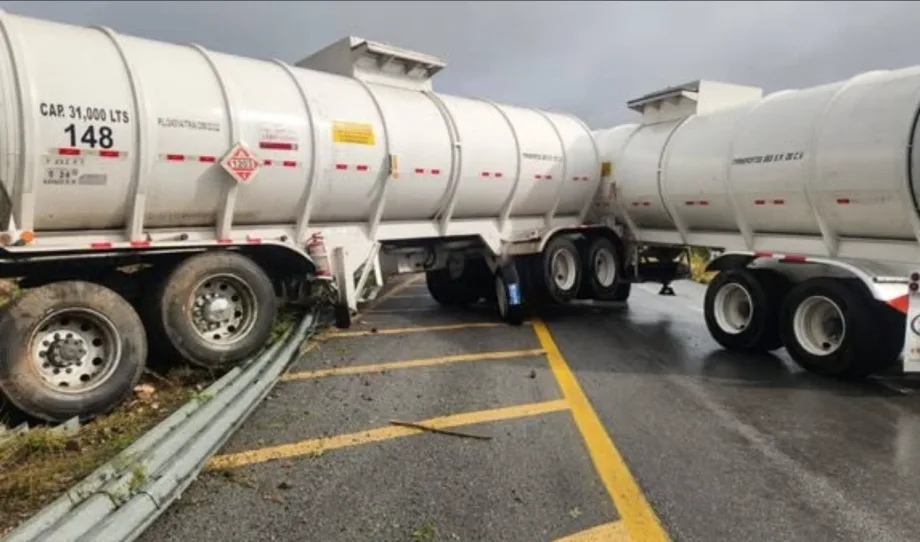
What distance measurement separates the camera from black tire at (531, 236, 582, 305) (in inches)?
392

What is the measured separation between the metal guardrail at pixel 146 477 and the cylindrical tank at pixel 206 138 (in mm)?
2145

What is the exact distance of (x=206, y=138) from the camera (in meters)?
6.40

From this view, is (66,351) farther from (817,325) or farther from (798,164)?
(798,164)

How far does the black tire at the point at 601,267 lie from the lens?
416 inches

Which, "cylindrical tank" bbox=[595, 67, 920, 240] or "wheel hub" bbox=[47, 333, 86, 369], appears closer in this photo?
"wheel hub" bbox=[47, 333, 86, 369]

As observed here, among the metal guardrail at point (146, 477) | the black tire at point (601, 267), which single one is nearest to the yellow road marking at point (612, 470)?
the metal guardrail at point (146, 477)

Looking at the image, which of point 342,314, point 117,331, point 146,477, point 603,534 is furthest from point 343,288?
point 603,534

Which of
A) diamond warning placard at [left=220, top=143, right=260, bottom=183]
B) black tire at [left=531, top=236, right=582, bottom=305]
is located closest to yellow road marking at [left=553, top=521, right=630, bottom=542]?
diamond warning placard at [left=220, top=143, right=260, bottom=183]

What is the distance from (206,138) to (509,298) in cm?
466

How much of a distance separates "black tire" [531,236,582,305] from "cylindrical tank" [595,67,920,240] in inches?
53.8

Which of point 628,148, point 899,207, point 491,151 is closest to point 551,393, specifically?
point 899,207

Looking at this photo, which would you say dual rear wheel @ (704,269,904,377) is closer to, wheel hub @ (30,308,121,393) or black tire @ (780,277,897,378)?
black tire @ (780,277,897,378)

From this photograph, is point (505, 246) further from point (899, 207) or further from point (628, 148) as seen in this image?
point (899, 207)

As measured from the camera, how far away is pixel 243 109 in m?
6.69
